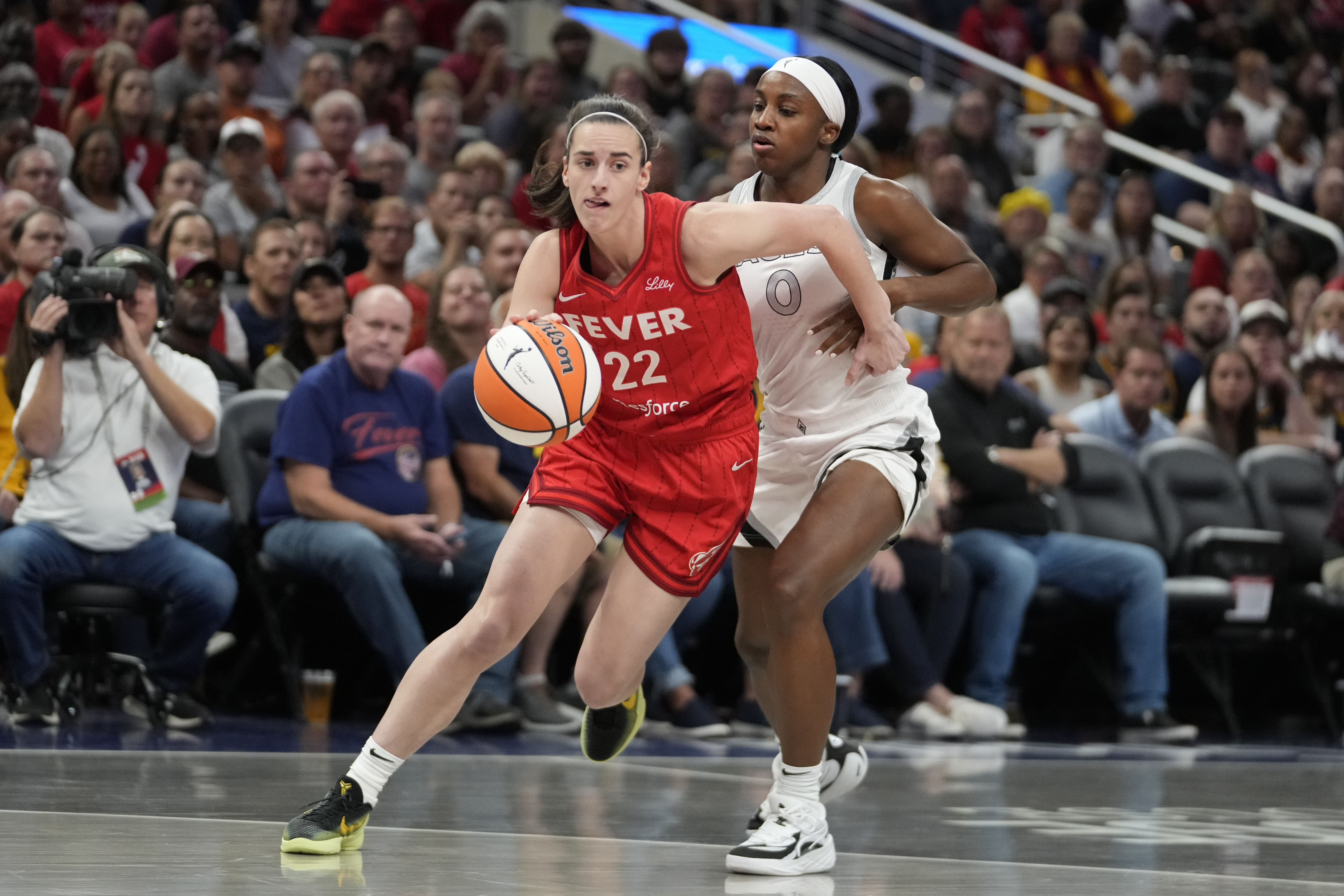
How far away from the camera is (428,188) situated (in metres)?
10.6

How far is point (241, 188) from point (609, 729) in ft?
17.8

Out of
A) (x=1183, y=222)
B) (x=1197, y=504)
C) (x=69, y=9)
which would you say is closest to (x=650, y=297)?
(x=1197, y=504)

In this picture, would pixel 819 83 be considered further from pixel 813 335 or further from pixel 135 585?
pixel 135 585

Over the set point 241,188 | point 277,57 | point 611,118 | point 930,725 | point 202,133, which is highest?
point 277,57

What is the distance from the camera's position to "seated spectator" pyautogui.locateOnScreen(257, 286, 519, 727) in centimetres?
698

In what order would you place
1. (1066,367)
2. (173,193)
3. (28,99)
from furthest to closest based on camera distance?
(28,99)
(1066,367)
(173,193)

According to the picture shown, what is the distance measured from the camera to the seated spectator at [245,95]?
10.4m

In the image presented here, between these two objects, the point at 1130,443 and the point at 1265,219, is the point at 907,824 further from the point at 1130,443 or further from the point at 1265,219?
the point at 1265,219

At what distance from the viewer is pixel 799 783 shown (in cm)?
438

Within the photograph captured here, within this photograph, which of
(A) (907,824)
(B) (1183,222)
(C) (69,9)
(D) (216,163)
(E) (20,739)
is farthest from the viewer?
(B) (1183,222)

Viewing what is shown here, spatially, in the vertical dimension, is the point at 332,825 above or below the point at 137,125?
below

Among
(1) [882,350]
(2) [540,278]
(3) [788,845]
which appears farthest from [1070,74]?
(3) [788,845]

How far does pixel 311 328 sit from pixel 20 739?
7.67 feet

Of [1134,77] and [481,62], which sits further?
[1134,77]
